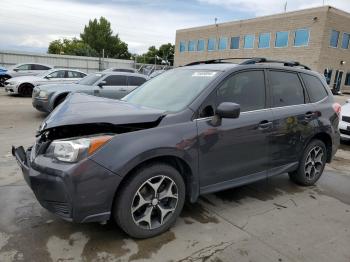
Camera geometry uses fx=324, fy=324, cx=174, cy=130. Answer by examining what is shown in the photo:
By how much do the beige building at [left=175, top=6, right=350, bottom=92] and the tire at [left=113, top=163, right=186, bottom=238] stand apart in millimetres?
32372

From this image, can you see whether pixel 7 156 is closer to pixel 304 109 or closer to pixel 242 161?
pixel 242 161

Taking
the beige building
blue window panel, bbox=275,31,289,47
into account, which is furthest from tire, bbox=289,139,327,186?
blue window panel, bbox=275,31,289,47

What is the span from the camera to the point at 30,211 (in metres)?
3.59

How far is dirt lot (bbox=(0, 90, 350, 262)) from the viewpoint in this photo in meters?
2.91

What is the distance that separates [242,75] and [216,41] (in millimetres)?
42067

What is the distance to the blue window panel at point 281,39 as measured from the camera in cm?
3494

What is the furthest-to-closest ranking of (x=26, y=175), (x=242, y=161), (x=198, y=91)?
(x=242, y=161) → (x=198, y=91) → (x=26, y=175)

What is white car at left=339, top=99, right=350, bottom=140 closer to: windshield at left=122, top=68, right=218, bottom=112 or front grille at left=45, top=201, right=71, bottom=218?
windshield at left=122, top=68, right=218, bottom=112

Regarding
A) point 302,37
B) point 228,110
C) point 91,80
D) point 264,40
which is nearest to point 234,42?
point 264,40

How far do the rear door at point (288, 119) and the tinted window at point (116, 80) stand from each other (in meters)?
6.98

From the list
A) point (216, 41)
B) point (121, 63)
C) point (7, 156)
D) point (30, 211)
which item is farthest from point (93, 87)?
point (216, 41)

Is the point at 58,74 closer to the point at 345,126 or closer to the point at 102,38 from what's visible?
the point at 345,126

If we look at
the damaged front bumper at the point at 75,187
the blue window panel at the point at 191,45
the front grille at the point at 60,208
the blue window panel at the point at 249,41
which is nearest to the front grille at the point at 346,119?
the damaged front bumper at the point at 75,187

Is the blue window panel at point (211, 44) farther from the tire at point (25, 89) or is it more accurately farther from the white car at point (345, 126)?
the white car at point (345, 126)
